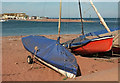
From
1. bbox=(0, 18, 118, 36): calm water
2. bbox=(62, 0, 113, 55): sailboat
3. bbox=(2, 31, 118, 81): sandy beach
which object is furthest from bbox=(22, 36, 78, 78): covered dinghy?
bbox=(0, 18, 118, 36): calm water

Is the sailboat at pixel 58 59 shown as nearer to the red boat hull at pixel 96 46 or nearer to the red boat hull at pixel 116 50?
the red boat hull at pixel 96 46

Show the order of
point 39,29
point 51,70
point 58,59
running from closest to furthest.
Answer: point 58,59 < point 51,70 < point 39,29

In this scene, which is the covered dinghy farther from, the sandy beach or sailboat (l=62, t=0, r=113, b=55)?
sailboat (l=62, t=0, r=113, b=55)

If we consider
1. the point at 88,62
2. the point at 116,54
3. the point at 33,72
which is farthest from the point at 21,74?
the point at 116,54

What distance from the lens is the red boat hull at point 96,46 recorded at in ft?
30.2

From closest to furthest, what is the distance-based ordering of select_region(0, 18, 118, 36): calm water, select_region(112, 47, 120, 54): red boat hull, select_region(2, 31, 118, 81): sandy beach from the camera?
1. select_region(2, 31, 118, 81): sandy beach
2. select_region(112, 47, 120, 54): red boat hull
3. select_region(0, 18, 118, 36): calm water

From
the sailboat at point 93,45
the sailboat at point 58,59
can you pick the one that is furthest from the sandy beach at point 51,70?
the sailboat at point 93,45

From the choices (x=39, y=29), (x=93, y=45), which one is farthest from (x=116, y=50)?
(x=39, y=29)

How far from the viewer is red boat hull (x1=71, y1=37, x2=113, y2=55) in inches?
363

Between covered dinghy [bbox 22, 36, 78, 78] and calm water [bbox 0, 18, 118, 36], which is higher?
A: calm water [bbox 0, 18, 118, 36]

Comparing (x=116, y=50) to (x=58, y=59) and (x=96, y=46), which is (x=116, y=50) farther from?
(x=58, y=59)

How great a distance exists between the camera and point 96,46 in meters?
9.61

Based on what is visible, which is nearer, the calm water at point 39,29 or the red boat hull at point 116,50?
the red boat hull at point 116,50

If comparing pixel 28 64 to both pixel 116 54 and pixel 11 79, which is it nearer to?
pixel 11 79
